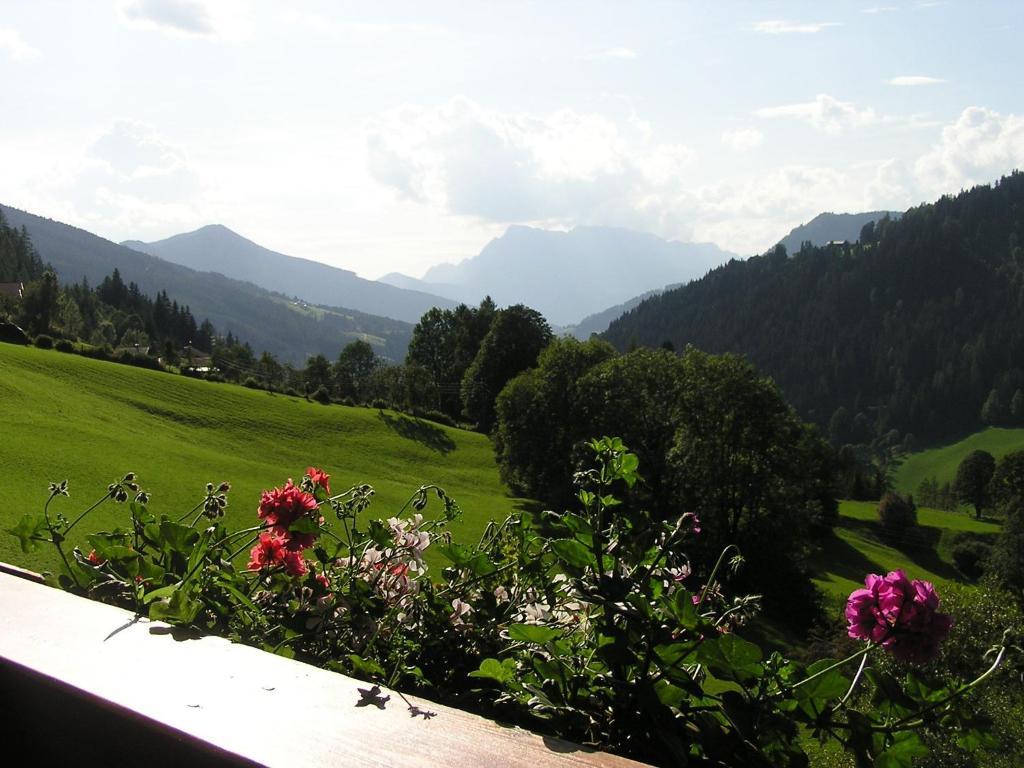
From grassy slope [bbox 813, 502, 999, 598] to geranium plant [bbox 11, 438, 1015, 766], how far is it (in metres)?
39.5

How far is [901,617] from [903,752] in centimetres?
34

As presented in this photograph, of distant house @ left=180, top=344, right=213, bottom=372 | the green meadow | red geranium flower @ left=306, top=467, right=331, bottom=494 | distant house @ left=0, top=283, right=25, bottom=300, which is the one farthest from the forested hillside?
red geranium flower @ left=306, top=467, right=331, bottom=494

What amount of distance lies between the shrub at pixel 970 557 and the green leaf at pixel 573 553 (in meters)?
77.6

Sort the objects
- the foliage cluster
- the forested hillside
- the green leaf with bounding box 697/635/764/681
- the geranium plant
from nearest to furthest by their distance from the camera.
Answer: the green leaf with bounding box 697/635/764/681 < the geranium plant < the foliage cluster < the forested hillside

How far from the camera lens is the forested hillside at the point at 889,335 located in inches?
5965

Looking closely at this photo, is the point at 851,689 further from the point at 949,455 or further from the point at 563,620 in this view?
the point at 949,455

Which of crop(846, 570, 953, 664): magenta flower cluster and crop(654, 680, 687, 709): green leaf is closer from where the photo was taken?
crop(654, 680, 687, 709): green leaf

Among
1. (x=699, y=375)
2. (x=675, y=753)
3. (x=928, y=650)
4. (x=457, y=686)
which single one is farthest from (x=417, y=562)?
(x=699, y=375)

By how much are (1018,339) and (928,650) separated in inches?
7490

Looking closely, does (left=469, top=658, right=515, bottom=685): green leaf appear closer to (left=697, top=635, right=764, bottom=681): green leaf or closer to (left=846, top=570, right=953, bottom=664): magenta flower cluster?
(left=697, top=635, right=764, bottom=681): green leaf

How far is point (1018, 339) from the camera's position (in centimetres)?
16062

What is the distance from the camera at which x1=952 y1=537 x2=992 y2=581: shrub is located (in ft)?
222

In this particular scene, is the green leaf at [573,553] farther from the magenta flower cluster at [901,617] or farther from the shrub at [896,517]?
the shrub at [896,517]

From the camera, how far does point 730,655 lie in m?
1.15
